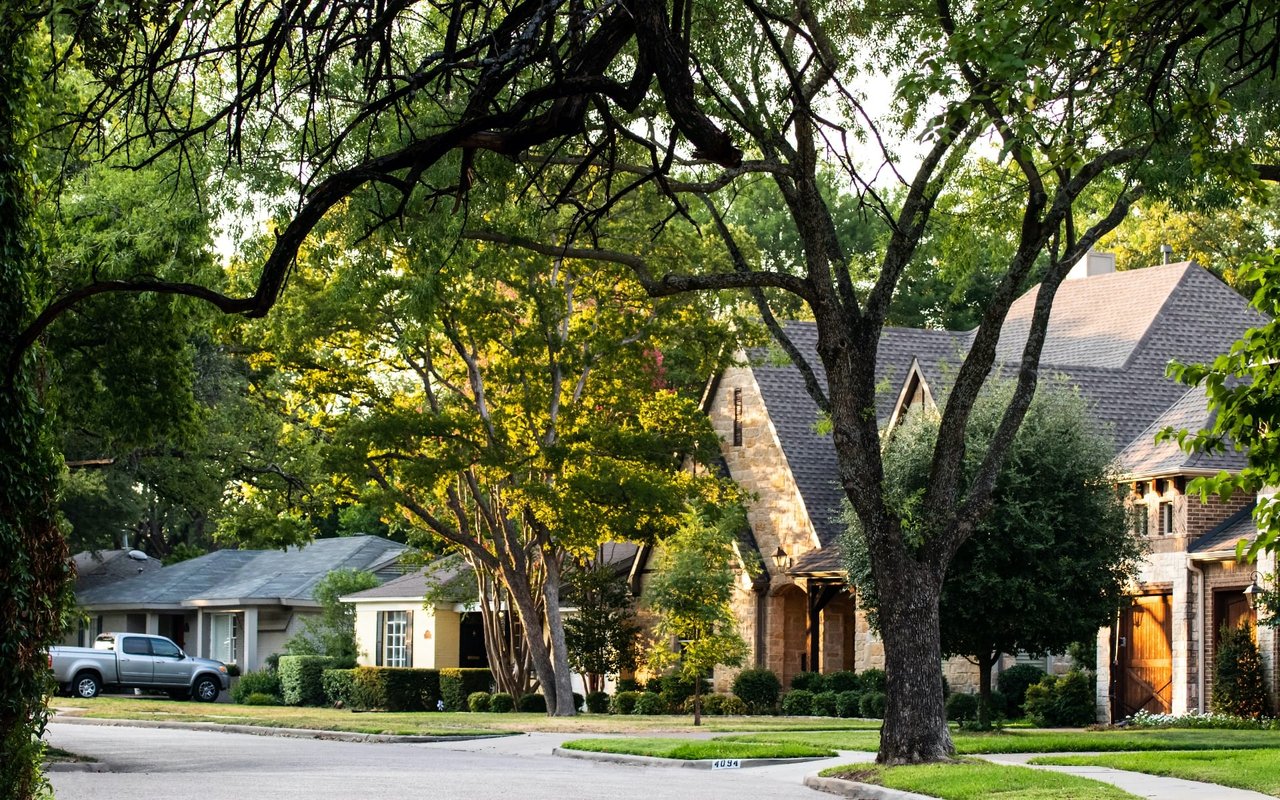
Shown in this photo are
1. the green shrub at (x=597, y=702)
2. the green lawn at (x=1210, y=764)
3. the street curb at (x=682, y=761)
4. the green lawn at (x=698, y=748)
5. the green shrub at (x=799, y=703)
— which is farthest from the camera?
the green shrub at (x=597, y=702)

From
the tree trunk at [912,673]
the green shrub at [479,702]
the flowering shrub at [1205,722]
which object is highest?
the tree trunk at [912,673]

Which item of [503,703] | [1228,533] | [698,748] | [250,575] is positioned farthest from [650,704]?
[250,575]

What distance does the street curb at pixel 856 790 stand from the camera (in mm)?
16062

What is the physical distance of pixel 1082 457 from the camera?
27.6 metres

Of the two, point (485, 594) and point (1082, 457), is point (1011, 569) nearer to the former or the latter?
point (1082, 457)

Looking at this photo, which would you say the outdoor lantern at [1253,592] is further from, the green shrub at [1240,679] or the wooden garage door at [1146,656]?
the wooden garage door at [1146,656]

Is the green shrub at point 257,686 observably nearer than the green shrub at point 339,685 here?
No

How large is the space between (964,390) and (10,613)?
524 inches

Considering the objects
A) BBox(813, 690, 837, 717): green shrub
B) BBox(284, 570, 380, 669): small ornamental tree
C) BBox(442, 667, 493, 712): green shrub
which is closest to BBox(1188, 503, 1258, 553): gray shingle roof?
BBox(813, 690, 837, 717): green shrub

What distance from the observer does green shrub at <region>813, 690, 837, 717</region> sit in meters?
35.0

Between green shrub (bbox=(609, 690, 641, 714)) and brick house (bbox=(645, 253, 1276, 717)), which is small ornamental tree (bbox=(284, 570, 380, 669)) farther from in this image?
green shrub (bbox=(609, 690, 641, 714))

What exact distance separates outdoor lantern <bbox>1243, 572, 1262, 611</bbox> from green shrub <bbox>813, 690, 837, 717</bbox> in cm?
913

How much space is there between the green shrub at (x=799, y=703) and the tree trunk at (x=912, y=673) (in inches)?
643

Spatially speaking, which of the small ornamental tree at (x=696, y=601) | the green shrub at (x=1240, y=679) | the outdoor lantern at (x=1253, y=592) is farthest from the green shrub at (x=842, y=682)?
the outdoor lantern at (x=1253, y=592)
